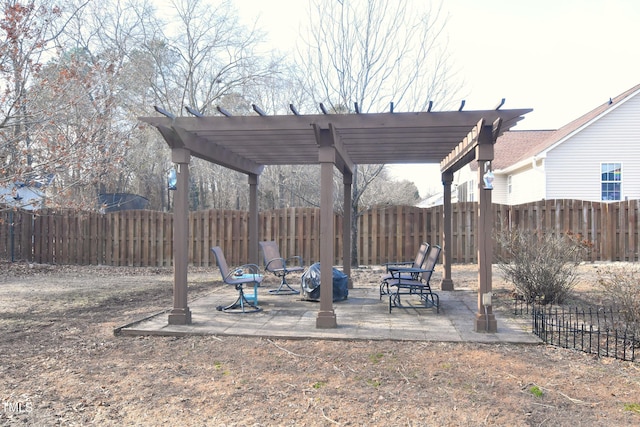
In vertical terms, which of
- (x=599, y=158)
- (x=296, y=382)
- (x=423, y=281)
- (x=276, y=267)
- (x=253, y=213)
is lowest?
(x=296, y=382)

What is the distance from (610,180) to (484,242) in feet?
44.7

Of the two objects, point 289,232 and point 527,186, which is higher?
point 527,186

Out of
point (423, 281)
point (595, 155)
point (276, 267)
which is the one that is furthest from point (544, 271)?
point (595, 155)

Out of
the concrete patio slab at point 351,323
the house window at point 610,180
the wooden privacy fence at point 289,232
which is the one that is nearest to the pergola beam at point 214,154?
the concrete patio slab at point 351,323

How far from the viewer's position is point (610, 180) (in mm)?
16062

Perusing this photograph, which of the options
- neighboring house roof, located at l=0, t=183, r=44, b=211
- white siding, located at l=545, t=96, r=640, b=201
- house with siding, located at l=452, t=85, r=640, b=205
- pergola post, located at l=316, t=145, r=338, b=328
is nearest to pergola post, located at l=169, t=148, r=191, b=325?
pergola post, located at l=316, t=145, r=338, b=328

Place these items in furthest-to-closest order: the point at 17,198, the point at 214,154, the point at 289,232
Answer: the point at 289,232
the point at 17,198
the point at 214,154

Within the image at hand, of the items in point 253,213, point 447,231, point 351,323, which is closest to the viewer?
point 351,323

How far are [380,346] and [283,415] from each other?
1770 mm

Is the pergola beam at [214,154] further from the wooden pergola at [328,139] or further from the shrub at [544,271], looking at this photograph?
the shrub at [544,271]

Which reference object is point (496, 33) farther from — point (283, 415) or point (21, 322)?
point (21, 322)

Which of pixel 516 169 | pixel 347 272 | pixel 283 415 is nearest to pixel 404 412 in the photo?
pixel 283 415

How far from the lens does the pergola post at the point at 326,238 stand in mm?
5387

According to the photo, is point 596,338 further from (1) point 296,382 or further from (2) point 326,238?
(1) point 296,382
